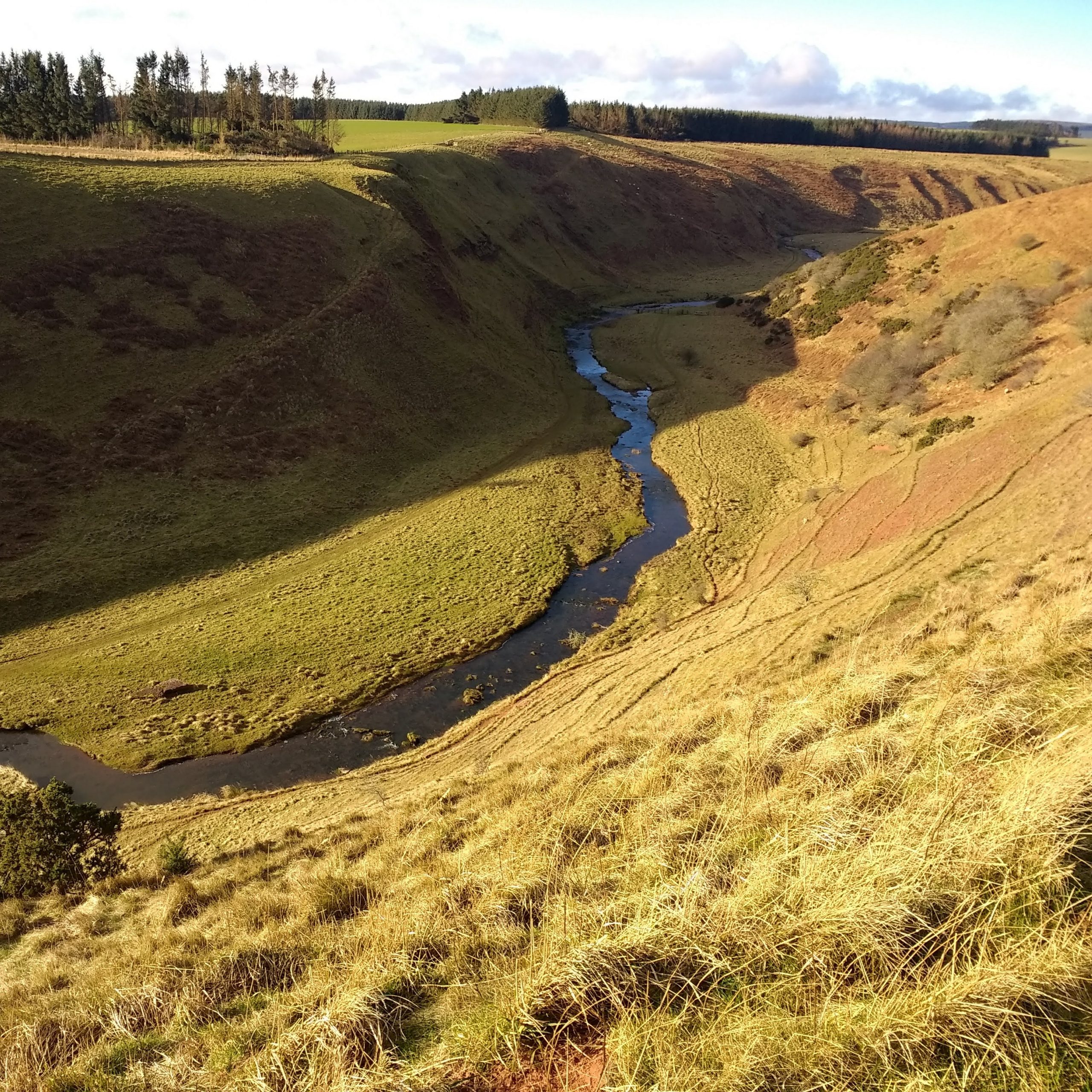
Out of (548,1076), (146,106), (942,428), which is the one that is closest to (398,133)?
(146,106)

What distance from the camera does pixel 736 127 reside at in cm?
17825

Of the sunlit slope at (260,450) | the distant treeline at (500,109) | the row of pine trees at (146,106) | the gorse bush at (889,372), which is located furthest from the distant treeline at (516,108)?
the gorse bush at (889,372)

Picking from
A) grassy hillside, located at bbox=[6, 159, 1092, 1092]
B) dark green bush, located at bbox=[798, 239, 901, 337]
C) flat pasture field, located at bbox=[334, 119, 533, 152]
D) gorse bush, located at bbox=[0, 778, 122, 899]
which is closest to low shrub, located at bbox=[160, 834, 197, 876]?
grassy hillside, located at bbox=[6, 159, 1092, 1092]

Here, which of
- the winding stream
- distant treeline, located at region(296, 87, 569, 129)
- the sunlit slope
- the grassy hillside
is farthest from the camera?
distant treeline, located at region(296, 87, 569, 129)

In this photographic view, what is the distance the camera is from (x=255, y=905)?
10086mm

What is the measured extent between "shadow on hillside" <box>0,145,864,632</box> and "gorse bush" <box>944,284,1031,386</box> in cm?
1112

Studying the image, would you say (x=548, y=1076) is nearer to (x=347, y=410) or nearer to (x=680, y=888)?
(x=680, y=888)

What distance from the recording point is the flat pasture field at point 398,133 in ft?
290

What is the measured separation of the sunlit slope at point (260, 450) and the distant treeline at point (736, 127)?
11677cm

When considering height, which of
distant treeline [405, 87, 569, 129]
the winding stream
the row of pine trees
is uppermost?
distant treeline [405, 87, 569, 129]

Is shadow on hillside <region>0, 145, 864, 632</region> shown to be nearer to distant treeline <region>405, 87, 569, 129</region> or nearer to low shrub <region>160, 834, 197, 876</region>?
low shrub <region>160, 834, 197, 876</region>

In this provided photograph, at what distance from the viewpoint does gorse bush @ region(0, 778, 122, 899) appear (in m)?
13.1

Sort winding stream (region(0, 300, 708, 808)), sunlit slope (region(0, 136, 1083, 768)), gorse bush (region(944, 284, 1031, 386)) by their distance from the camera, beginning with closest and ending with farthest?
winding stream (region(0, 300, 708, 808)) → sunlit slope (region(0, 136, 1083, 768)) → gorse bush (region(944, 284, 1031, 386))

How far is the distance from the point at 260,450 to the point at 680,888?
3204 cm
